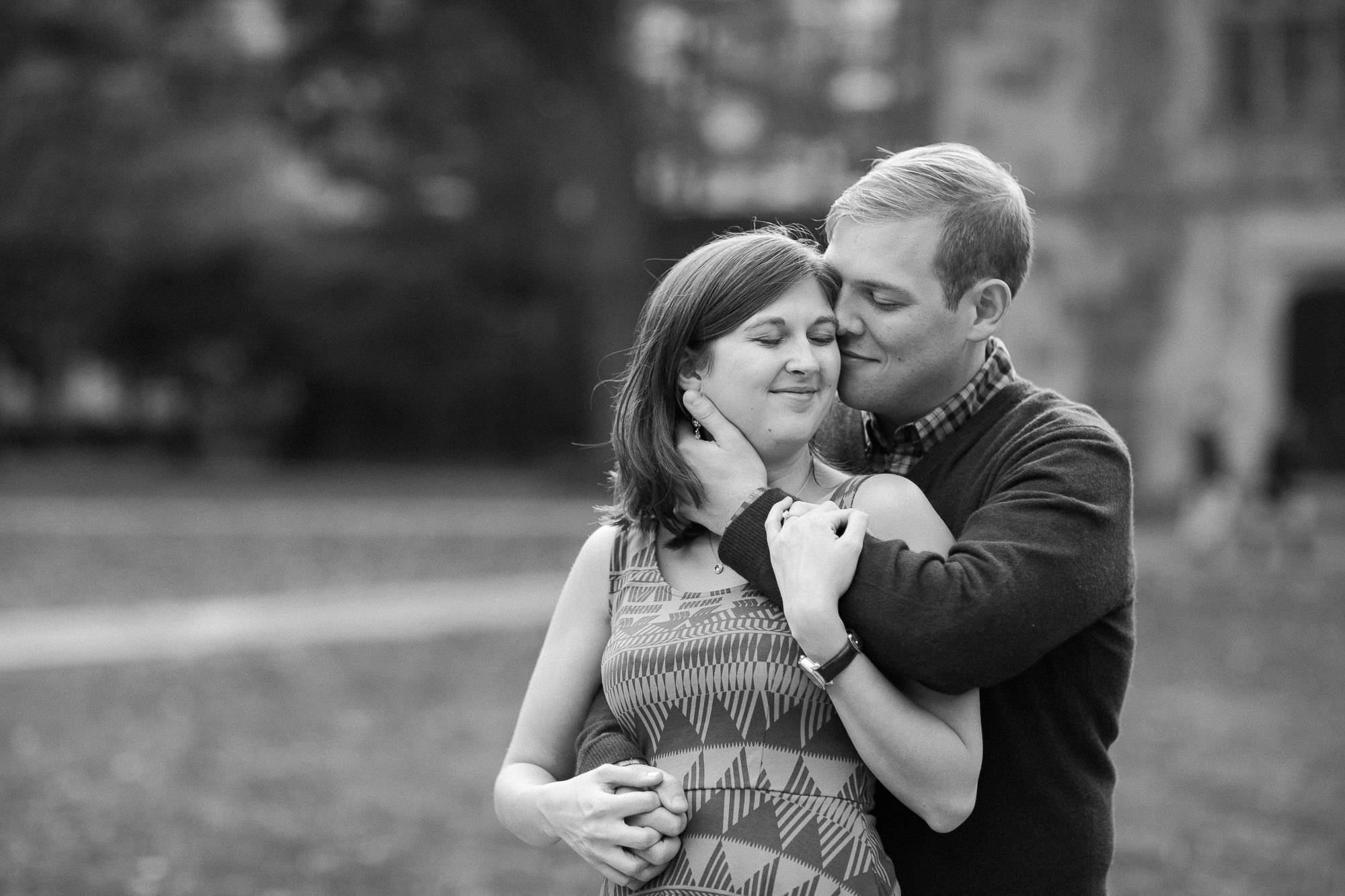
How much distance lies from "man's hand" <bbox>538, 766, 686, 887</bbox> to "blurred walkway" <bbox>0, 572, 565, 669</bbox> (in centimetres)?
907

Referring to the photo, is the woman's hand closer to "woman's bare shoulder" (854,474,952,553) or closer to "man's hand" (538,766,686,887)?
"woman's bare shoulder" (854,474,952,553)

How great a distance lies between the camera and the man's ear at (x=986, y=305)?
240 cm

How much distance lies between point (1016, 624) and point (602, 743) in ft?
2.29

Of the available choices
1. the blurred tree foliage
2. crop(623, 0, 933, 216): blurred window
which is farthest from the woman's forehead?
crop(623, 0, 933, 216): blurred window

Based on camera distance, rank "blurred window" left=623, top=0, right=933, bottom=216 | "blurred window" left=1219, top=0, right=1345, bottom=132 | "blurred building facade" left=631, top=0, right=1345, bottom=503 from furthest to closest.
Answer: "blurred window" left=623, top=0, right=933, bottom=216, "blurred window" left=1219, top=0, right=1345, bottom=132, "blurred building facade" left=631, top=0, right=1345, bottom=503

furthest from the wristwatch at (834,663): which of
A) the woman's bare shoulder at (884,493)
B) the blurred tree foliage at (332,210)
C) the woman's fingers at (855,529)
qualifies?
the blurred tree foliage at (332,210)

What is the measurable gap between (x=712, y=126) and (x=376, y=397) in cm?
996

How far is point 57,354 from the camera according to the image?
1325 inches

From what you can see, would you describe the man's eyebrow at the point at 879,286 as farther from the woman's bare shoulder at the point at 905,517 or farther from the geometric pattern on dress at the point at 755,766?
the geometric pattern on dress at the point at 755,766

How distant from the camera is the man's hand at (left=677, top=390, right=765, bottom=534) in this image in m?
2.37

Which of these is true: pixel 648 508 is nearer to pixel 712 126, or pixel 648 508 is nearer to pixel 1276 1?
pixel 1276 1

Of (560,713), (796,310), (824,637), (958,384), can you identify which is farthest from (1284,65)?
(824,637)

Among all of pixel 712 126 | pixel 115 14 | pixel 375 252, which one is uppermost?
pixel 115 14

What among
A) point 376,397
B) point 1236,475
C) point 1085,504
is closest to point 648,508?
point 1085,504
